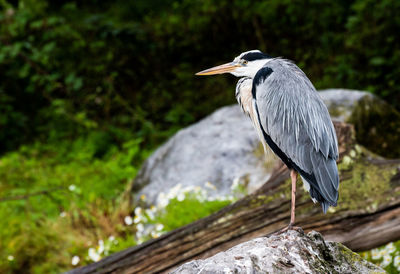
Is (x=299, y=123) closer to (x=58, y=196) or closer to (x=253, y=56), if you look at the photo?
(x=253, y=56)

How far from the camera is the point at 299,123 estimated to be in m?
2.66

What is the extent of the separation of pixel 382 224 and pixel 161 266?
57.4 inches

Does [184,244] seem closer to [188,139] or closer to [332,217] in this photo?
[332,217]

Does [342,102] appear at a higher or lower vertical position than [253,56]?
lower

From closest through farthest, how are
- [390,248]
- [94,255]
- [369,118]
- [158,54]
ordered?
[390,248] → [94,255] → [369,118] → [158,54]

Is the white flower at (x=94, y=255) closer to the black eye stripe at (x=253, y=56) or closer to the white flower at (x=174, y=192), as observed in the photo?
the white flower at (x=174, y=192)

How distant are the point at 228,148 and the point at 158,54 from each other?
3904mm

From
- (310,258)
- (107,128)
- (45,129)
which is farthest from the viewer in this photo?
(45,129)

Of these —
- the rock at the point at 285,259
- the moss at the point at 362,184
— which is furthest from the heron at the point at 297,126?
the moss at the point at 362,184

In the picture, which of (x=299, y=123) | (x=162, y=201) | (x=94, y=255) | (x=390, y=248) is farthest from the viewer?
(x=162, y=201)

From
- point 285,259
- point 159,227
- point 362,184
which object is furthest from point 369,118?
point 285,259

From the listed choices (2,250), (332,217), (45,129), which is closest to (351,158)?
(332,217)

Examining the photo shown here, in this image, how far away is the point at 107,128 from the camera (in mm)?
7129

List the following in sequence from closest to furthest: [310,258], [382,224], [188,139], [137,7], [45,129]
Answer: [310,258] → [382,224] → [188,139] → [45,129] → [137,7]
